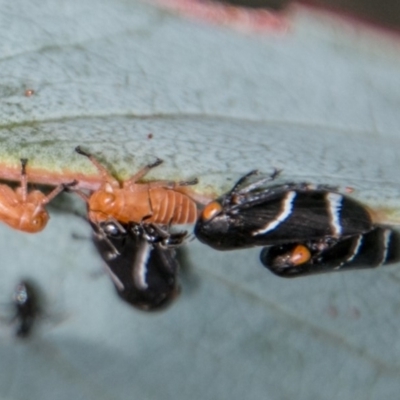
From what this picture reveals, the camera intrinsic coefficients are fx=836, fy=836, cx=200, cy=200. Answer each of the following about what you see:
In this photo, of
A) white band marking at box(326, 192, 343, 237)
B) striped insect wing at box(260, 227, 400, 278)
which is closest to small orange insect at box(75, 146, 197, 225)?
striped insect wing at box(260, 227, 400, 278)

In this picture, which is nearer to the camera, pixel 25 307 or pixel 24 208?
pixel 24 208

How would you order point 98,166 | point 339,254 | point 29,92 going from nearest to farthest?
point 98,166 < point 29,92 < point 339,254

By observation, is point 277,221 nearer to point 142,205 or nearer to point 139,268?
point 142,205

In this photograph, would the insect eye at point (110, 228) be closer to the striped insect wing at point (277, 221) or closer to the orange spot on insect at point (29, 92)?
the striped insect wing at point (277, 221)

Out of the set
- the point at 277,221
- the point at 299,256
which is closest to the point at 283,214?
the point at 277,221

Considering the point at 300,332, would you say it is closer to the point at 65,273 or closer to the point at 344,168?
the point at 344,168

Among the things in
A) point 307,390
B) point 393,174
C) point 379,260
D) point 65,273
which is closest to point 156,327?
point 65,273
